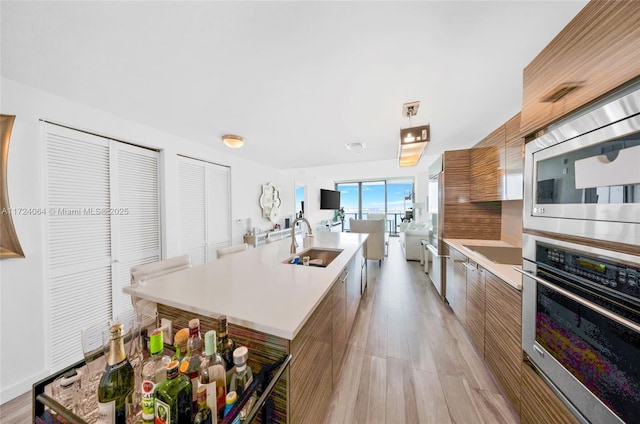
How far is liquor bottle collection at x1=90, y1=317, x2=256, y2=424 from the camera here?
522mm

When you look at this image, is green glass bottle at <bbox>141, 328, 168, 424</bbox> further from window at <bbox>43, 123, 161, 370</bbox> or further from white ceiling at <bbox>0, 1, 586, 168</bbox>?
window at <bbox>43, 123, 161, 370</bbox>

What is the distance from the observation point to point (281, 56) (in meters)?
1.26

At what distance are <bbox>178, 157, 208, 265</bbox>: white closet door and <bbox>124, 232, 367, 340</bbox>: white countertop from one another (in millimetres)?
1582

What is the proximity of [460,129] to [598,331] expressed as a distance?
7.67ft

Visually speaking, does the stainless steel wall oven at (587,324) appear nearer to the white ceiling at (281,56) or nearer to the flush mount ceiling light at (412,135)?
the white ceiling at (281,56)

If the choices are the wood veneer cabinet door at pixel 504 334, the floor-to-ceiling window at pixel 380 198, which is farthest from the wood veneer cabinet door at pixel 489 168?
the floor-to-ceiling window at pixel 380 198

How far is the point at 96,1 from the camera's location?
913 mm

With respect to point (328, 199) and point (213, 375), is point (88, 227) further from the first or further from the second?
point (328, 199)

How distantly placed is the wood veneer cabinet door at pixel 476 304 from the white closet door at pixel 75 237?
355 centimetres

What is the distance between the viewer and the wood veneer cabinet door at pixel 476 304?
5.25 ft

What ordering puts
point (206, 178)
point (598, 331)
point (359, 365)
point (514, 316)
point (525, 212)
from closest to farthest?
point (598, 331)
point (525, 212)
point (514, 316)
point (359, 365)
point (206, 178)

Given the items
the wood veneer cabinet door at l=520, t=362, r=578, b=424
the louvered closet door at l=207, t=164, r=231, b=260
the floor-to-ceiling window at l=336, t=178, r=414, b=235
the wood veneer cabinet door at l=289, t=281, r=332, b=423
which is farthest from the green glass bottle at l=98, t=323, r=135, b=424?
the floor-to-ceiling window at l=336, t=178, r=414, b=235

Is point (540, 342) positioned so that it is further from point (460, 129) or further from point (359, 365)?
point (460, 129)

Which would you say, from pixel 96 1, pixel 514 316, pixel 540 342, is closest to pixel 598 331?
pixel 540 342
